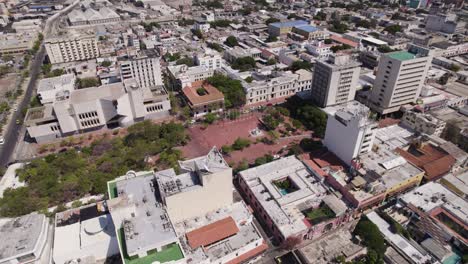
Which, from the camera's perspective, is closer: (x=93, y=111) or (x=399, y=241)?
(x=399, y=241)

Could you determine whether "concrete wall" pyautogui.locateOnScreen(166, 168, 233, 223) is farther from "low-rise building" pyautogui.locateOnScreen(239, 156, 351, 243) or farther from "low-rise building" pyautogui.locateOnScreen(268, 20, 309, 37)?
"low-rise building" pyautogui.locateOnScreen(268, 20, 309, 37)

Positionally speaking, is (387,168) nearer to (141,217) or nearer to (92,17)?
(141,217)

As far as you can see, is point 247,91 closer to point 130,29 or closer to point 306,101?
point 306,101

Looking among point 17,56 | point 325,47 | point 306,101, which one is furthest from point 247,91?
point 17,56

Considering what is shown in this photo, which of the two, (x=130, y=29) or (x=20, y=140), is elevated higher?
(x=130, y=29)

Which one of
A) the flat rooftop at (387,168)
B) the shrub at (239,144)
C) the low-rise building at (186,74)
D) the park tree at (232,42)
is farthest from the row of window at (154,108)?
the park tree at (232,42)

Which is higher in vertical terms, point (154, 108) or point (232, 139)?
point (154, 108)

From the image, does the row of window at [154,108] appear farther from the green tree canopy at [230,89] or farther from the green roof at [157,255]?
the green roof at [157,255]

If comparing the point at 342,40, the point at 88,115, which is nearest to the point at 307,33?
the point at 342,40

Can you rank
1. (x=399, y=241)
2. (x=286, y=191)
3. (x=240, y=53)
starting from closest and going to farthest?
1. (x=399, y=241)
2. (x=286, y=191)
3. (x=240, y=53)
